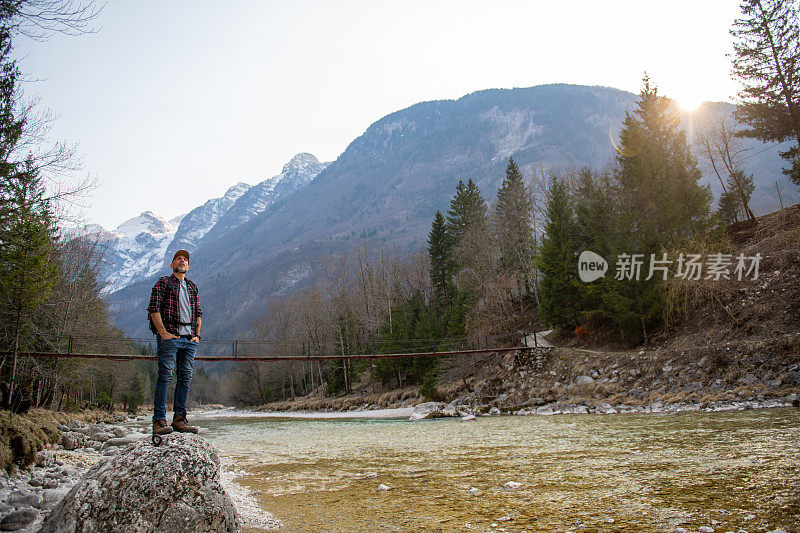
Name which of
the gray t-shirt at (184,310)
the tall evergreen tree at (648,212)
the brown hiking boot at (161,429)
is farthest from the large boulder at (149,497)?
the tall evergreen tree at (648,212)

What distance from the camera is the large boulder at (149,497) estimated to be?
12.7 ft

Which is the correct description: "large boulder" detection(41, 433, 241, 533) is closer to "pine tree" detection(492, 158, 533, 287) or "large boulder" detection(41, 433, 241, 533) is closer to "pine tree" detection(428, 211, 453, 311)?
"pine tree" detection(492, 158, 533, 287)

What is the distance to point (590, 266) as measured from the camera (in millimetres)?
25125

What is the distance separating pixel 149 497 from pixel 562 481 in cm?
492

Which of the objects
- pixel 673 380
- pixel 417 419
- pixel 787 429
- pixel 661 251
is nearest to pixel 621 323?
pixel 661 251

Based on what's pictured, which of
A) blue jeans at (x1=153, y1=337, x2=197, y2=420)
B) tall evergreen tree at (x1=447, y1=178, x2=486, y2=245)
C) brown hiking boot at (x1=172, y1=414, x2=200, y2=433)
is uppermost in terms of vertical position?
tall evergreen tree at (x1=447, y1=178, x2=486, y2=245)

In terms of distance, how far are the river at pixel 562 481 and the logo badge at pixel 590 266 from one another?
42.3 ft

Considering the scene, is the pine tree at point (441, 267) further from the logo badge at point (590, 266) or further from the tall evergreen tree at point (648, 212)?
the tall evergreen tree at point (648, 212)

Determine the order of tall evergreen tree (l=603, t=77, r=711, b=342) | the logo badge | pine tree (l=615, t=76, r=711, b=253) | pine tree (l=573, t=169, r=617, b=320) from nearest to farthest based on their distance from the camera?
tall evergreen tree (l=603, t=77, r=711, b=342) → pine tree (l=615, t=76, r=711, b=253) → pine tree (l=573, t=169, r=617, b=320) → the logo badge

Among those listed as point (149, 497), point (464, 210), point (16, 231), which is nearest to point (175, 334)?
point (149, 497)

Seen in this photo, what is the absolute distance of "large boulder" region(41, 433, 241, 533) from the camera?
3.87 metres

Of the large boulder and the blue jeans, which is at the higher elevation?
the blue jeans

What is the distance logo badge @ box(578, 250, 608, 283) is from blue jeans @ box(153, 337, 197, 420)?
2209 centimetres

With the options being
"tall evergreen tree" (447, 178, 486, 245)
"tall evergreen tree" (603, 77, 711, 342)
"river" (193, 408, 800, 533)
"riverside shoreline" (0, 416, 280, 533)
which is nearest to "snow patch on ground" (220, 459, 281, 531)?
"riverside shoreline" (0, 416, 280, 533)
